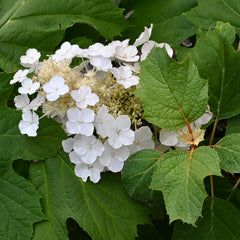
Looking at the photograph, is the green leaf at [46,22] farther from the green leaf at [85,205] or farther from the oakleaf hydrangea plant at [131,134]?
the green leaf at [85,205]

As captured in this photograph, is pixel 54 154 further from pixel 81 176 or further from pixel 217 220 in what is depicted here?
pixel 217 220

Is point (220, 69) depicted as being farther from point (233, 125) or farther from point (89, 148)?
point (89, 148)

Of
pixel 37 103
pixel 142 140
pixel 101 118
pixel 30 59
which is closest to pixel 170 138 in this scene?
pixel 142 140

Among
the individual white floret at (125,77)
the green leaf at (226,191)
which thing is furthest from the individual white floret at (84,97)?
the green leaf at (226,191)

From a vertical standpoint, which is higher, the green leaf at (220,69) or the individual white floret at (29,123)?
the green leaf at (220,69)

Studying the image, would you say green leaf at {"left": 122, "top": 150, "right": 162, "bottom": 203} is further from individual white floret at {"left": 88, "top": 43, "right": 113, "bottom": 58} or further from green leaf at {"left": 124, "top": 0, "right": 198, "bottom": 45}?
green leaf at {"left": 124, "top": 0, "right": 198, "bottom": 45}

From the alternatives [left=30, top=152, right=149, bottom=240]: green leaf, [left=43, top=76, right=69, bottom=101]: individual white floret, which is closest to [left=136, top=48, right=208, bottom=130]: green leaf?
[left=43, top=76, right=69, bottom=101]: individual white floret

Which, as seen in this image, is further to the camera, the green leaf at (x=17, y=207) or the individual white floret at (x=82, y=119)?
the green leaf at (x=17, y=207)

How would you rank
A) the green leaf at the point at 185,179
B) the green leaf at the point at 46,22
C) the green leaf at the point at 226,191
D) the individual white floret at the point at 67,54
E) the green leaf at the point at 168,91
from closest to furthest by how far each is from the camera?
the green leaf at the point at 185,179 < the green leaf at the point at 168,91 < the individual white floret at the point at 67,54 < the green leaf at the point at 226,191 < the green leaf at the point at 46,22
